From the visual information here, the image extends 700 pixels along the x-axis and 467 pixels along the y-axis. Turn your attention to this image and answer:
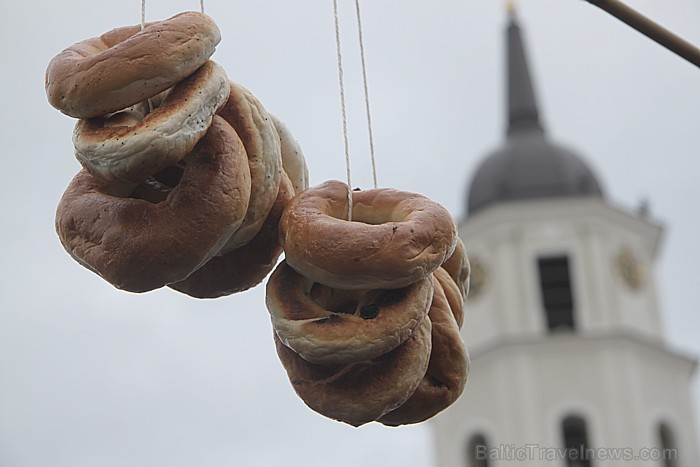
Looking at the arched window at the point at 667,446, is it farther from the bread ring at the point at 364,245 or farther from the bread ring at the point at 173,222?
the bread ring at the point at 173,222

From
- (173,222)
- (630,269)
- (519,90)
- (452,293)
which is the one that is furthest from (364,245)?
(519,90)

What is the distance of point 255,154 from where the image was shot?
10.0ft

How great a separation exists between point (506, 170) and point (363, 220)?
22.9 metres

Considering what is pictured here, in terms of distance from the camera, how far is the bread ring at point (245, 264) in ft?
10.4

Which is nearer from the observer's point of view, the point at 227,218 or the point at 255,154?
the point at 227,218

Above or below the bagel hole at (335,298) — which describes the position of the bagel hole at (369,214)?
above

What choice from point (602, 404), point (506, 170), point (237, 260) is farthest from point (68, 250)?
point (506, 170)

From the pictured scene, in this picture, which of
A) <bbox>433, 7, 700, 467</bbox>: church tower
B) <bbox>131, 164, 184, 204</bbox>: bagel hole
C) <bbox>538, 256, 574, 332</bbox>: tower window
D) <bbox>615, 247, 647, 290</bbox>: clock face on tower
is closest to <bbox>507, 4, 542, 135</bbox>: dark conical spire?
<bbox>433, 7, 700, 467</bbox>: church tower

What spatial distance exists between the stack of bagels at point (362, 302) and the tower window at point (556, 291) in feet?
72.7

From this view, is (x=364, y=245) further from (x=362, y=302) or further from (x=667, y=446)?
(x=667, y=446)

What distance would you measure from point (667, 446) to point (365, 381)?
71.9 ft

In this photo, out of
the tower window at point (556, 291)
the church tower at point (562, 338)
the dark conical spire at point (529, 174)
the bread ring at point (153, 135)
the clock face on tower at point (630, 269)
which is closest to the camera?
the bread ring at point (153, 135)

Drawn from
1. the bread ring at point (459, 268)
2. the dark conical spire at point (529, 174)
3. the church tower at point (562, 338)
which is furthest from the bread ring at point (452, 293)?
the dark conical spire at point (529, 174)

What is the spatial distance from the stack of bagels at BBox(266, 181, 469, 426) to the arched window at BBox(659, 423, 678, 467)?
21.6m
